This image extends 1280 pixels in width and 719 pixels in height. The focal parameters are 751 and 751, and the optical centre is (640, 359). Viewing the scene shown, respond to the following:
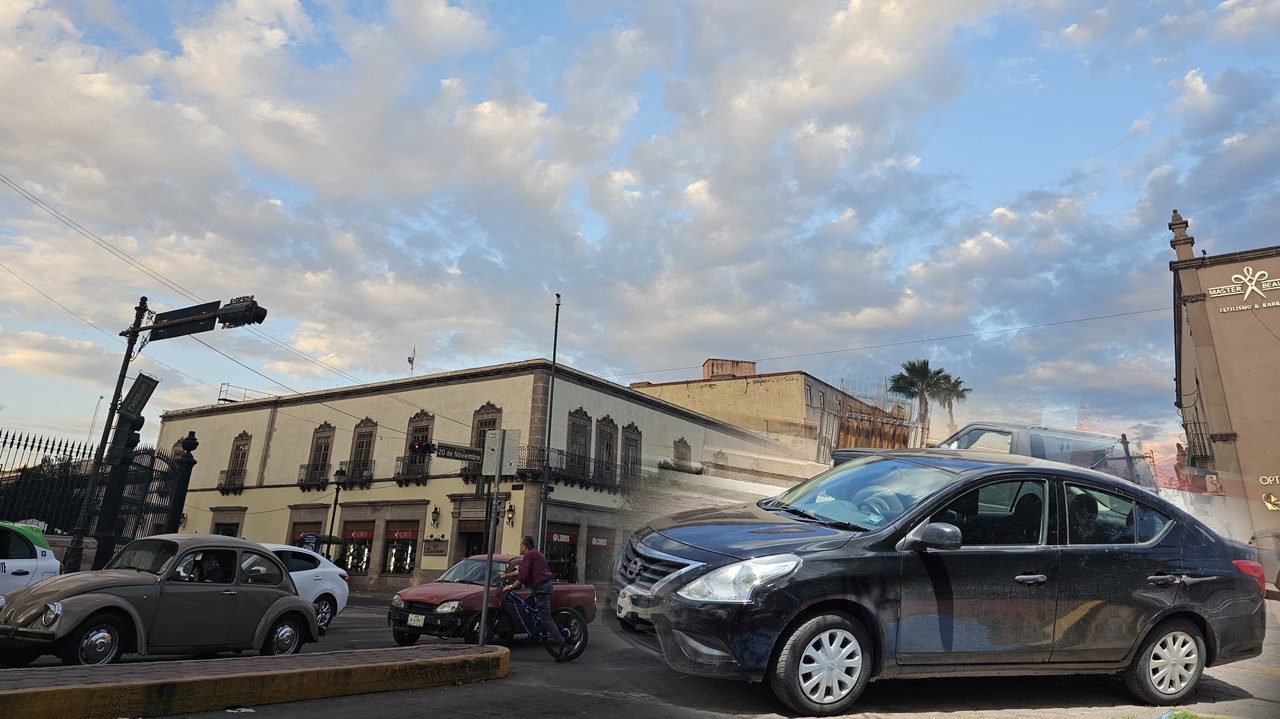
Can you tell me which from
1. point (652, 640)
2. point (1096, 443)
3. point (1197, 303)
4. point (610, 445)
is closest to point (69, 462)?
point (652, 640)

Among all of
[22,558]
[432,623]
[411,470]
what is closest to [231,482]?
[411,470]

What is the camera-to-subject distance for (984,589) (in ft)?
15.5

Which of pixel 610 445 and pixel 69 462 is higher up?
pixel 610 445

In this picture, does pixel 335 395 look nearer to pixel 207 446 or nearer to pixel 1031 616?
pixel 207 446

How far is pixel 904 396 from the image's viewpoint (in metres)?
42.2

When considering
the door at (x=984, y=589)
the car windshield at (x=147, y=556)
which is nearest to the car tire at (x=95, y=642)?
the car windshield at (x=147, y=556)

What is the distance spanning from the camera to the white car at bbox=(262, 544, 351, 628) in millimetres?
12172

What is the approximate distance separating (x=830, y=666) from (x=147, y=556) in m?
7.14

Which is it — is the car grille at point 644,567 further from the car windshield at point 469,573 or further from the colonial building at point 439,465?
the colonial building at point 439,465

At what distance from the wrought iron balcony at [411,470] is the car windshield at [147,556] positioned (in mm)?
27583

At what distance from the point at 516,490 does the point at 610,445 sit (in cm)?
617

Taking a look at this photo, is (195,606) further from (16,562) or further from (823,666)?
(823,666)

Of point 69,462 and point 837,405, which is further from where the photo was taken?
point 837,405

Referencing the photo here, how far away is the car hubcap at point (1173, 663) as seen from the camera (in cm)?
508
